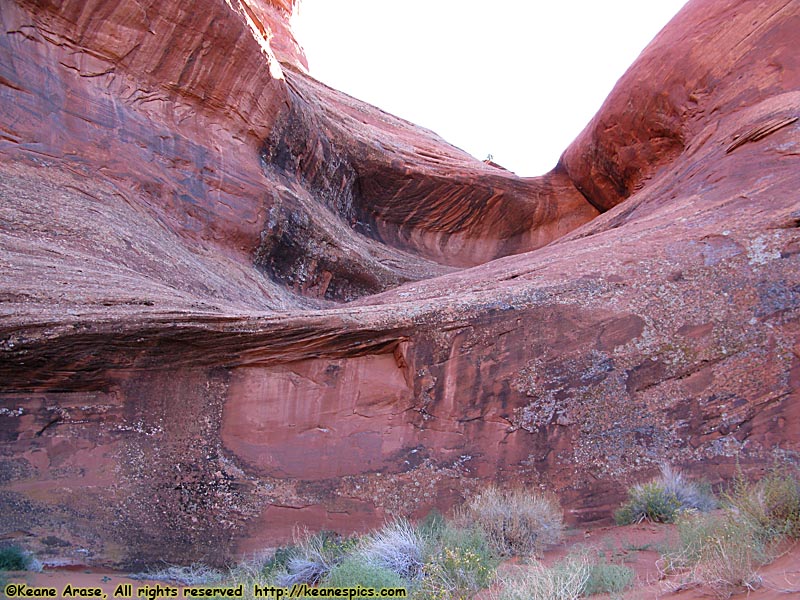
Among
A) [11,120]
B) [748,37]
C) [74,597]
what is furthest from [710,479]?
[11,120]

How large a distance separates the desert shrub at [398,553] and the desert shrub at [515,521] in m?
0.79

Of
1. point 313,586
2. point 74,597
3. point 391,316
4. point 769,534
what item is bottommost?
point 74,597

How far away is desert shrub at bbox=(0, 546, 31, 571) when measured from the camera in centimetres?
673

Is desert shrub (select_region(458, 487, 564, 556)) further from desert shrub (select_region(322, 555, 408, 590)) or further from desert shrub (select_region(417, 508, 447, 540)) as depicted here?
desert shrub (select_region(322, 555, 408, 590))

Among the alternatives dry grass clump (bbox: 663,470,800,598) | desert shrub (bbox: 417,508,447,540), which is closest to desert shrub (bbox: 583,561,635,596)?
dry grass clump (bbox: 663,470,800,598)

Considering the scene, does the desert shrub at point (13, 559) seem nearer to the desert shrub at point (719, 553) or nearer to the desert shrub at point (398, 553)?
the desert shrub at point (398, 553)

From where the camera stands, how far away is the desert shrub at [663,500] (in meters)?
7.01

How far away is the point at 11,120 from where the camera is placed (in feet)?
35.0

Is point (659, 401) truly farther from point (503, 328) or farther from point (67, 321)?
point (67, 321)

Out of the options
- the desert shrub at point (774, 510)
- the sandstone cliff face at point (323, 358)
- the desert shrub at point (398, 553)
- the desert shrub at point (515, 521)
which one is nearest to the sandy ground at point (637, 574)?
the desert shrub at point (515, 521)

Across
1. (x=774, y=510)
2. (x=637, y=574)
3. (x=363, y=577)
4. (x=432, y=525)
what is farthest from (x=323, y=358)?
(x=774, y=510)

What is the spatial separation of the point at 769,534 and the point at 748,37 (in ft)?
41.0

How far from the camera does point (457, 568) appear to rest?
5.52m

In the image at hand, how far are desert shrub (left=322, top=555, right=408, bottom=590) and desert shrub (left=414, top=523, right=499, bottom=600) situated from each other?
0.26m
